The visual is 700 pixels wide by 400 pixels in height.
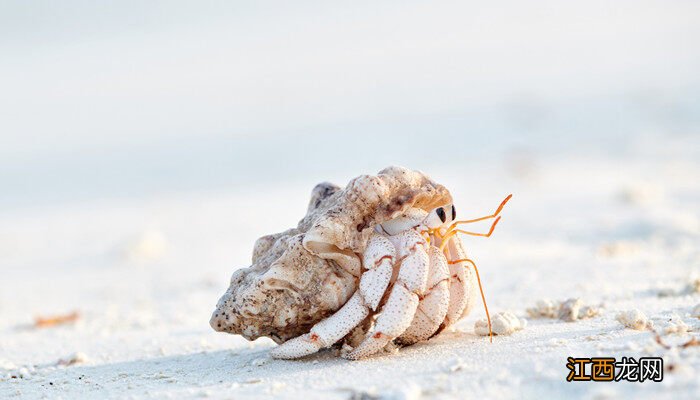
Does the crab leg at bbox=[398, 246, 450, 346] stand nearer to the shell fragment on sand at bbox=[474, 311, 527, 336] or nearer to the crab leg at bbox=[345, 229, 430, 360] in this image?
the crab leg at bbox=[345, 229, 430, 360]

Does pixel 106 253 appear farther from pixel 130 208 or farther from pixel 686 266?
pixel 686 266

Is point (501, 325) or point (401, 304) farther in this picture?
point (501, 325)

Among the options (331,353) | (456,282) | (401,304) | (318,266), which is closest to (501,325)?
(456,282)

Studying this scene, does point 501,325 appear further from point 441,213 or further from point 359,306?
point 359,306

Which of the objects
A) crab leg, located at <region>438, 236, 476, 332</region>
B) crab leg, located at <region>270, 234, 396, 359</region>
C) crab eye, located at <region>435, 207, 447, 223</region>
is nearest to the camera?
crab leg, located at <region>270, 234, 396, 359</region>

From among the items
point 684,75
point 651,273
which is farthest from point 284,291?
point 684,75
